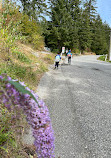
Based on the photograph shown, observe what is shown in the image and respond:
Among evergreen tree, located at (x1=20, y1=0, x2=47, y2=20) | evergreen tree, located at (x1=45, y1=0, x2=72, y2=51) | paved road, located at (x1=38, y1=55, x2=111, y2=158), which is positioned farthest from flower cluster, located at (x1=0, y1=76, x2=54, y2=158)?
evergreen tree, located at (x1=45, y1=0, x2=72, y2=51)

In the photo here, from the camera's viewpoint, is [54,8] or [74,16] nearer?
[54,8]

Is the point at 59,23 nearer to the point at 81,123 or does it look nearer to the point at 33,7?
the point at 33,7

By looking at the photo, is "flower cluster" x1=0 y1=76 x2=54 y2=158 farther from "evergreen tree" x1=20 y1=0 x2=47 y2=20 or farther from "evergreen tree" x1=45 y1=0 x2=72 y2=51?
"evergreen tree" x1=45 y1=0 x2=72 y2=51

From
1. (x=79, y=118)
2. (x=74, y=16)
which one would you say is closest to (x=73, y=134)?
(x=79, y=118)

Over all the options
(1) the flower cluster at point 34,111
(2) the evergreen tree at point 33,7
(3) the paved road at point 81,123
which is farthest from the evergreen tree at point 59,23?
(1) the flower cluster at point 34,111

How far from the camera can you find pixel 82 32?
49.7 meters

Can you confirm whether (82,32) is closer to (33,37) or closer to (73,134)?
(33,37)

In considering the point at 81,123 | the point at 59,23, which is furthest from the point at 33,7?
the point at 81,123

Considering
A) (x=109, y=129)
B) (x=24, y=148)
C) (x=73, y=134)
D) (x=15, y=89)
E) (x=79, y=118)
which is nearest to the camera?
(x=15, y=89)

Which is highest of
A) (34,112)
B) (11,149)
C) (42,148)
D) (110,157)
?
(34,112)

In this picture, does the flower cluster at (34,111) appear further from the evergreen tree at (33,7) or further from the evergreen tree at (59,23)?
the evergreen tree at (59,23)

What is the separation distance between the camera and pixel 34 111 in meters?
0.79

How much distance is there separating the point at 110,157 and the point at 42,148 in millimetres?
1793

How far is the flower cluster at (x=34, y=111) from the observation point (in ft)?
2.12
